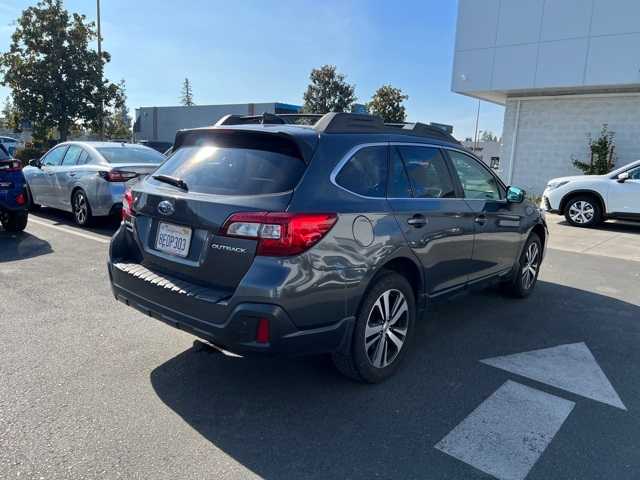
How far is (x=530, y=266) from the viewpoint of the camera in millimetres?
5664

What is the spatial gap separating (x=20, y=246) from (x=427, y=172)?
602 cm

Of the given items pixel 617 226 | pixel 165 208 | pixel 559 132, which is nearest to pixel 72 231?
pixel 165 208

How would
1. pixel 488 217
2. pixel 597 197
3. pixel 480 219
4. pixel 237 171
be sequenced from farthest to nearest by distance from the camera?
pixel 597 197
pixel 488 217
pixel 480 219
pixel 237 171

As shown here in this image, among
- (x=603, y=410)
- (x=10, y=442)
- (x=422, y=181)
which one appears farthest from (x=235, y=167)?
(x=603, y=410)

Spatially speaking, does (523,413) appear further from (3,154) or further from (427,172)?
(3,154)

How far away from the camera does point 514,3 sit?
16141 millimetres

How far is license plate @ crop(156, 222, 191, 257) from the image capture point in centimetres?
308

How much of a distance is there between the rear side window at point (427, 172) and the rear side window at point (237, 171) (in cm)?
109

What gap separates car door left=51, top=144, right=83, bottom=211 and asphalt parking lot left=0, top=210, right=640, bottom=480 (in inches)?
165

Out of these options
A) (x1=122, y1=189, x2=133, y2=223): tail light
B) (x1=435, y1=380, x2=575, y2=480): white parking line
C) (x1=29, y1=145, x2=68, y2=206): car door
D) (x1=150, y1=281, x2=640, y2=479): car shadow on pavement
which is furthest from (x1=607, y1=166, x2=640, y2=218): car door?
(x1=29, y1=145, x2=68, y2=206): car door

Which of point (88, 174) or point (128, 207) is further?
point (88, 174)

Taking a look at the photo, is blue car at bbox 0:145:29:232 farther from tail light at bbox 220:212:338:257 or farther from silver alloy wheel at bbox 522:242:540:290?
silver alloy wheel at bbox 522:242:540:290

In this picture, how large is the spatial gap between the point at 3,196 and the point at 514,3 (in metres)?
15.8

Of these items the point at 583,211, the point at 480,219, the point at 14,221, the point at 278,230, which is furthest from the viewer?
the point at 583,211
